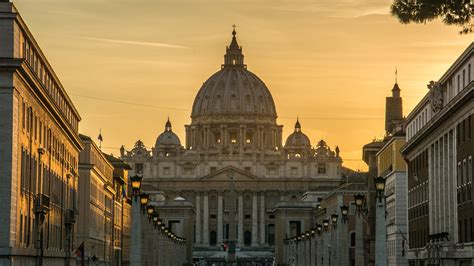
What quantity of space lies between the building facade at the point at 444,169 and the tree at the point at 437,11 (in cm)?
2420

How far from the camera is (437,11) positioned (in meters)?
36.6

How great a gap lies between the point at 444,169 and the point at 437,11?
38.3 m

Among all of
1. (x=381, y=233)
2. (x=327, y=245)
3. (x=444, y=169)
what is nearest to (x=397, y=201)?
(x=327, y=245)

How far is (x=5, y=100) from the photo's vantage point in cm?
5662

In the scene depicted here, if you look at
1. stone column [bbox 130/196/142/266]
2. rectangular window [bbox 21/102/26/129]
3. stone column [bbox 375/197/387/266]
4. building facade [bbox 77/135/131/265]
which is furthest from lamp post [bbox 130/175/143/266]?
building facade [bbox 77/135/131/265]

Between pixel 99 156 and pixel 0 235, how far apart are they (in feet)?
204

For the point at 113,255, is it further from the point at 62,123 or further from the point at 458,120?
the point at 458,120

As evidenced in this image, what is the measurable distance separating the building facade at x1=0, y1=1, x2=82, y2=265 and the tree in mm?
23108

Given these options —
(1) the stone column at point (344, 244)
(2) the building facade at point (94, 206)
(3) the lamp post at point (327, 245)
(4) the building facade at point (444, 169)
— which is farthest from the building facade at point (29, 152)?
(3) the lamp post at point (327, 245)

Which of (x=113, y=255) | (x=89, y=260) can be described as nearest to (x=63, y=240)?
(x=89, y=260)

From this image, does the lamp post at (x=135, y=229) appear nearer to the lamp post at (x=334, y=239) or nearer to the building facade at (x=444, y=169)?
the building facade at (x=444, y=169)

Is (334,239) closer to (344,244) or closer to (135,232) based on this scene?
(344,244)

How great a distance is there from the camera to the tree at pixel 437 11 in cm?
3619

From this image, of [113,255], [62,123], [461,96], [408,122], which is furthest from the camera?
[113,255]
